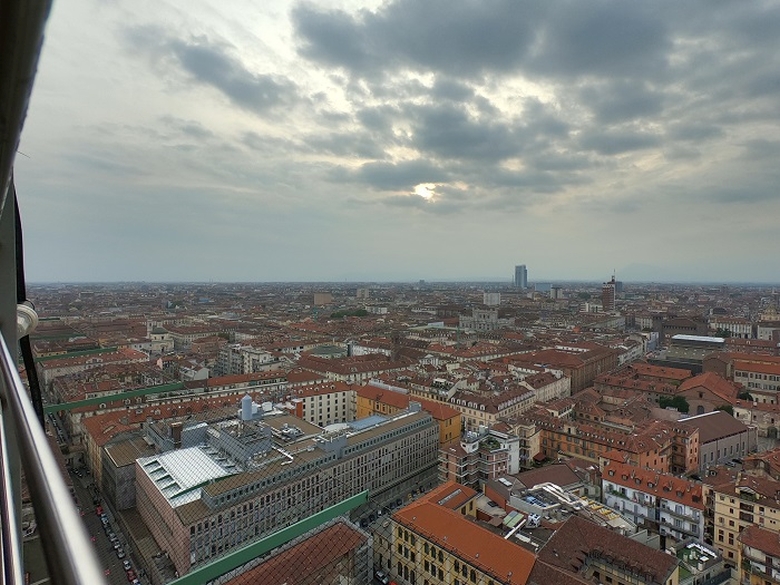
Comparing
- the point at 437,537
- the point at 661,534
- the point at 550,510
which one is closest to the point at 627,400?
the point at 661,534

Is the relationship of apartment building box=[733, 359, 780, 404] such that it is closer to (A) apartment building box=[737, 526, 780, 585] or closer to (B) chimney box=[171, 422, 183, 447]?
(A) apartment building box=[737, 526, 780, 585]

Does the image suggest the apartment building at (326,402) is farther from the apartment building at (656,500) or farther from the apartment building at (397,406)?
the apartment building at (656,500)

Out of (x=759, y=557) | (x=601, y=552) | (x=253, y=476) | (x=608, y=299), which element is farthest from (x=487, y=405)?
(x=608, y=299)

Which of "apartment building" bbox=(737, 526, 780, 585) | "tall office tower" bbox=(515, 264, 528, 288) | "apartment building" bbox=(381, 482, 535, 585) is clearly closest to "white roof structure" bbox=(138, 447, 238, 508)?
"apartment building" bbox=(381, 482, 535, 585)

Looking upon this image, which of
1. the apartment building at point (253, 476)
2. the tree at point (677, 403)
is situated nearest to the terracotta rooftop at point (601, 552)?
the apartment building at point (253, 476)

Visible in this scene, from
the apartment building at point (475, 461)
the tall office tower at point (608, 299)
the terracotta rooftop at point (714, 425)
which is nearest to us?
the apartment building at point (475, 461)

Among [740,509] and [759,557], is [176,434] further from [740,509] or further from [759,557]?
[740,509]

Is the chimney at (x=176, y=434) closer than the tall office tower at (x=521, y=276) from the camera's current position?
Yes
